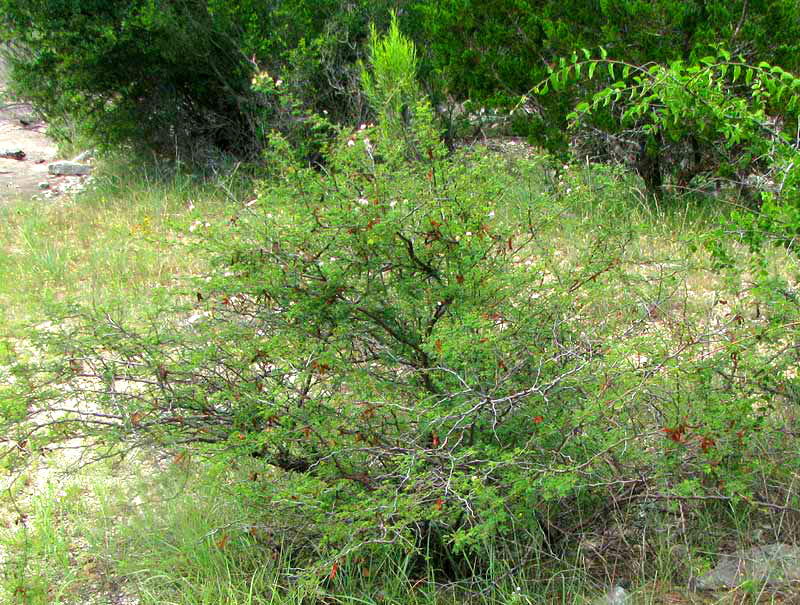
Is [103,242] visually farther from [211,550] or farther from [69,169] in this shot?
[69,169]

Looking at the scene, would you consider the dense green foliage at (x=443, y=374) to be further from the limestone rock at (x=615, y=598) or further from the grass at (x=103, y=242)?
the grass at (x=103, y=242)

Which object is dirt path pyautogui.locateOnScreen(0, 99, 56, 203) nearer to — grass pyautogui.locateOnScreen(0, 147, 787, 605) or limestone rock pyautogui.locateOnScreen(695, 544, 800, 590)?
grass pyautogui.locateOnScreen(0, 147, 787, 605)

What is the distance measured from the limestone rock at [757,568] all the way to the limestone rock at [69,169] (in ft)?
33.0

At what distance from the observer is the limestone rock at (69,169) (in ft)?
35.9

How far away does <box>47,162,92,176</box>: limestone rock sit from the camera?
11.0m

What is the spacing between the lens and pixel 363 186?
292 cm

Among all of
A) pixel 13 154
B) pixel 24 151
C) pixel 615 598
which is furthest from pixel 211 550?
pixel 24 151

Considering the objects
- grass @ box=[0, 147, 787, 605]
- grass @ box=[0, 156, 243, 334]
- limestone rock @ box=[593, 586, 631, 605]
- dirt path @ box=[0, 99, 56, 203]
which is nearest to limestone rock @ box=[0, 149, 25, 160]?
dirt path @ box=[0, 99, 56, 203]

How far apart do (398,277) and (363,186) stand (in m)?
0.34

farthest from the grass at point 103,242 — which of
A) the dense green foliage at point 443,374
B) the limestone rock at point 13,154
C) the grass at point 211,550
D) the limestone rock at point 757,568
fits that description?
the limestone rock at point 13,154

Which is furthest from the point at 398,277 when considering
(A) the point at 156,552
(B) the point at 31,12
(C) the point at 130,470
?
(B) the point at 31,12

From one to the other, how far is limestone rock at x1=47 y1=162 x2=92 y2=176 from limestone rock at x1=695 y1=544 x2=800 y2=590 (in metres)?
10.1

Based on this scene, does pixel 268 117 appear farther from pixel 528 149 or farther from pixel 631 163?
pixel 631 163

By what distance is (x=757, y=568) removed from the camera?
2426 mm
